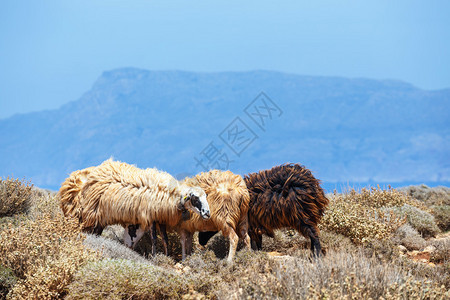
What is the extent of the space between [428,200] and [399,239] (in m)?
7.46

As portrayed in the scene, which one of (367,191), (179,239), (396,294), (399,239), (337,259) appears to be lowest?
(396,294)

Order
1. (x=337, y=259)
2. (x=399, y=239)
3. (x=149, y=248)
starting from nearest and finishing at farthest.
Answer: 1. (x=337, y=259)
2. (x=149, y=248)
3. (x=399, y=239)

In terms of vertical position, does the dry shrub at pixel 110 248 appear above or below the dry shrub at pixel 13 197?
below

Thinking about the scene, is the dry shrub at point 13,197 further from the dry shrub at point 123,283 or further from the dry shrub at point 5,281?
the dry shrub at point 123,283

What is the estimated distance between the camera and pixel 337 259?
254 inches

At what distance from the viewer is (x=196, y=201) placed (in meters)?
8.26

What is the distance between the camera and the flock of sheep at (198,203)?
8508 mm

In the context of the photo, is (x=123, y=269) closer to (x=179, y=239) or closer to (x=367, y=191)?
(x=179, y=239)

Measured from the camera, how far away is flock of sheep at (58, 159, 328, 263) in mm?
8508

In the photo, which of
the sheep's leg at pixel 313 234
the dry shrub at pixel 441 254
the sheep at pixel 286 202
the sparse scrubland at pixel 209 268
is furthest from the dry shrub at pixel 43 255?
the dry shrub at pixel 441 254

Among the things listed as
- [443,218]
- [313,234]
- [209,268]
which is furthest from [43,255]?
[443,218]

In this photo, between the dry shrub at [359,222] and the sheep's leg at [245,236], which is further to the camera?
the dry shrub at [359,222]

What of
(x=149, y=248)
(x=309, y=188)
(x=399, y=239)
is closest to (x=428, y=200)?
(x=399, y=239)

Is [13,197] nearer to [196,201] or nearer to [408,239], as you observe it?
[196,201]
